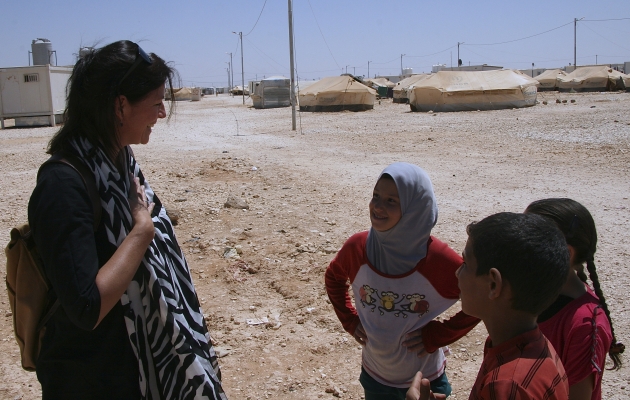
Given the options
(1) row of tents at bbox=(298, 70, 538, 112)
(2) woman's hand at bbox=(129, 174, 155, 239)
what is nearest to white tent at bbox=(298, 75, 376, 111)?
(1) row of tents at bbox=(298, 70, 538, 112)

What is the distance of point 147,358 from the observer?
63.9 inches

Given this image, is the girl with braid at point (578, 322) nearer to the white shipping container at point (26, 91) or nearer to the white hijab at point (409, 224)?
the white hijab at point (409, 224)

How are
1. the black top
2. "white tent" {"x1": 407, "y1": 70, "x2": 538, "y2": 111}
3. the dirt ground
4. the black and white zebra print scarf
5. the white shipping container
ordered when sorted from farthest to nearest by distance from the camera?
"white tent" {"x1": 407, "y1": 70, "x2": 538, "y2": 111} → the white shipping container → the dirt ground → the black and white zebra print scarf → the black top

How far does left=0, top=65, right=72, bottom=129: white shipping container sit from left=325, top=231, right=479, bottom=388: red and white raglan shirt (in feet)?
76.6

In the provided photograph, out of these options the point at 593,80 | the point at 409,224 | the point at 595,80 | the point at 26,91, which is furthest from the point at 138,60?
the point at 593,80

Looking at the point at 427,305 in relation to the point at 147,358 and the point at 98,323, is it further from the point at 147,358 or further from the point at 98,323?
the point at 98,323

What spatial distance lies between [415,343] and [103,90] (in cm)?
137

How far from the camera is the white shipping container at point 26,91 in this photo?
2236cm

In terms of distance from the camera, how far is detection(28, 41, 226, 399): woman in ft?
4.63

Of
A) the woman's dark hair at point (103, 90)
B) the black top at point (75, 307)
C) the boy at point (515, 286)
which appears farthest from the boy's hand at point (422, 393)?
the woman's dark hair at point (103, 90)

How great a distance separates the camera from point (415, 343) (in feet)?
6.86

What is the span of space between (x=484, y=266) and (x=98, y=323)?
1.03m

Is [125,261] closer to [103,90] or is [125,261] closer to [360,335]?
[103,90]

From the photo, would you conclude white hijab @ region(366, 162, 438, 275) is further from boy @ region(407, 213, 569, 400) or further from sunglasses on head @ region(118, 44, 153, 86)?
sunglasses on head @ region(118, 44, 153, 86)
